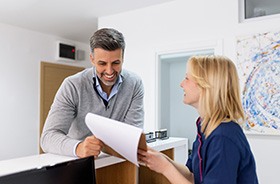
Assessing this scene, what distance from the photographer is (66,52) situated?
195 inches

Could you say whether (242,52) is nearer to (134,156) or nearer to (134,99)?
(134,99)

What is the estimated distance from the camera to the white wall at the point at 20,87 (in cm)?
414

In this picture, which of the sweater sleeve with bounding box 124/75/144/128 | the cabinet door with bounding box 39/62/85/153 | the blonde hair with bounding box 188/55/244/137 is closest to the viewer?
the blonde hair with bounding box 188/55/244/137

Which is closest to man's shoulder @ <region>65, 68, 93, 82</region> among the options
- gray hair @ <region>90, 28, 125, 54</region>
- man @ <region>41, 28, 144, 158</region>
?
man @ <region>41, 28, 144, 158</region>

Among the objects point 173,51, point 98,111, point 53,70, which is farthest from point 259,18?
point 53,70

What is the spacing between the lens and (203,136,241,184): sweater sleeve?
2.96 feet

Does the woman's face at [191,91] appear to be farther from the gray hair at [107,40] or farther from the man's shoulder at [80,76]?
the man's shoulder at [80,76]

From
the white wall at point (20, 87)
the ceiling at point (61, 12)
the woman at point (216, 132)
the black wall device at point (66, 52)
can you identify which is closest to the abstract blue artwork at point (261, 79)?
the ceiling at point (61, 12)

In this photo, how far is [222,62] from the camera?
1.03 metres

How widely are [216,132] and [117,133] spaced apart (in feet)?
1.14

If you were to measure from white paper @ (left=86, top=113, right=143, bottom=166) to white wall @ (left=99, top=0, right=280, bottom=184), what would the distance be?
6.83 ft

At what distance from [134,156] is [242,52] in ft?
7.02

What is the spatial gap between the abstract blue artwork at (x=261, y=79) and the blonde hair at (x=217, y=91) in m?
1.71

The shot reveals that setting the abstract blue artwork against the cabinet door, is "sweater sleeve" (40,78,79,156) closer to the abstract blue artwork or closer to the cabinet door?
the abstract blue artwork
